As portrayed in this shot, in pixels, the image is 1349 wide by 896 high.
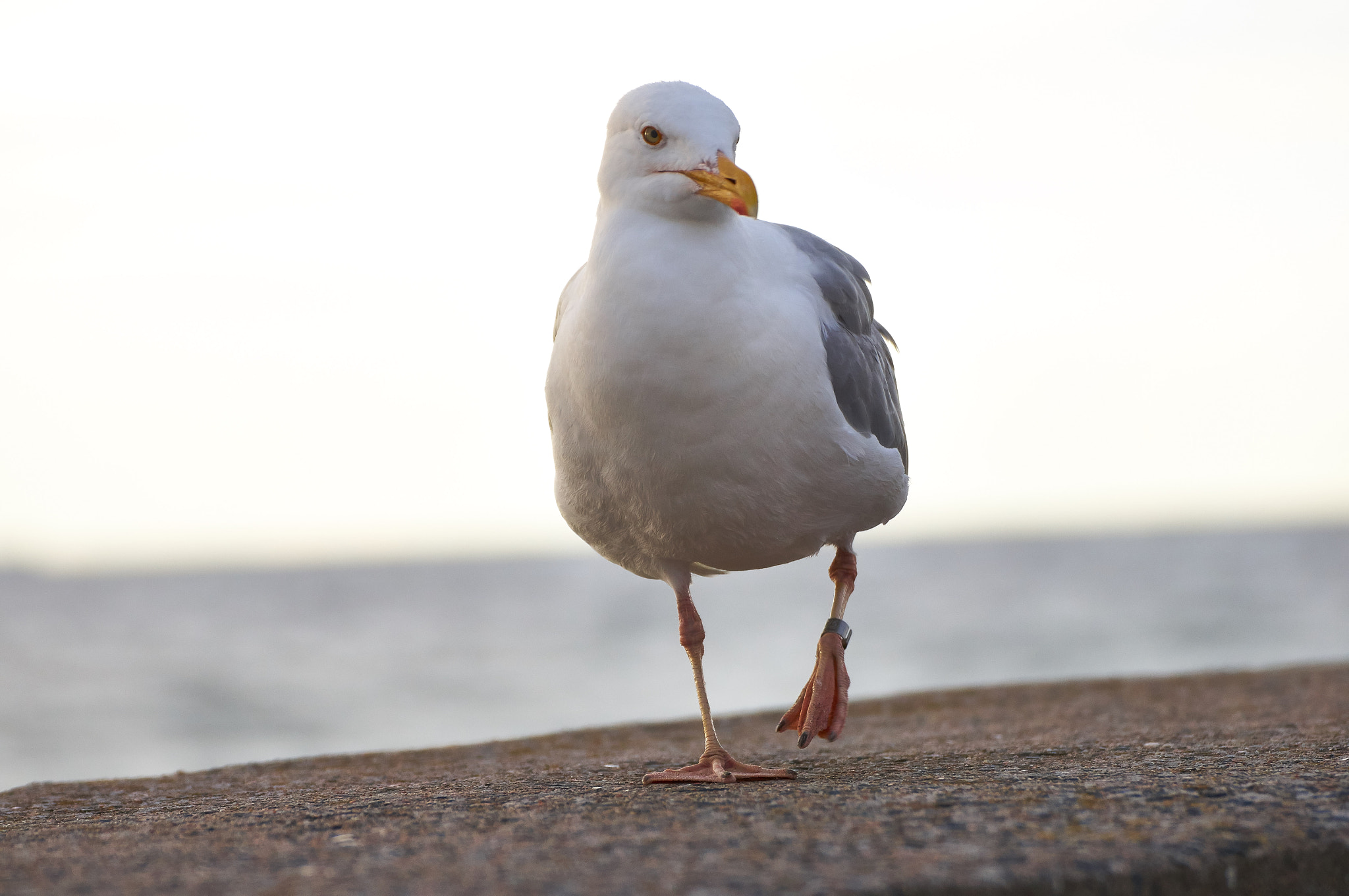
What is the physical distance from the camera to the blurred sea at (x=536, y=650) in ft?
57.3

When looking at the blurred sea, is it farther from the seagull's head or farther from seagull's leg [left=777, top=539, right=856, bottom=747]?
the seagull's head

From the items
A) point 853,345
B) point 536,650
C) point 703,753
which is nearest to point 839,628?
point 703,753

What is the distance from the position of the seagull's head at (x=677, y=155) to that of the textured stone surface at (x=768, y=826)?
70.2 inches

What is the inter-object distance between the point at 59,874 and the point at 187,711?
17.2 meters

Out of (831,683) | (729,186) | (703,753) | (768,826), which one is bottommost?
(768,826)

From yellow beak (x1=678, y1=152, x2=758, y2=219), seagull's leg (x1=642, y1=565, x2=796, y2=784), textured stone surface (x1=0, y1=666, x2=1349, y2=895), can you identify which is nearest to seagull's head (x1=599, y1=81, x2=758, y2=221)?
yellow beak (x1=678, y1=152, x2=758, y2=219)

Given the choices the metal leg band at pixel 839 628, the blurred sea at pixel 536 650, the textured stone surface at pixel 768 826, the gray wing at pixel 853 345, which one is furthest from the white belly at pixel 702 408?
the blurred sea at pixel 536 650

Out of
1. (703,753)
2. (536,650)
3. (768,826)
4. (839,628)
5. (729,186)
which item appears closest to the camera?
(768,826)

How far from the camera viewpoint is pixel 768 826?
3.21 metres

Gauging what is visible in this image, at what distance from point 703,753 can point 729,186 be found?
6.36 ft

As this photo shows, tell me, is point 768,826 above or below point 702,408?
below

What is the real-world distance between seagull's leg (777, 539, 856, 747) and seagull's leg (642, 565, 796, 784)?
21 centimetres

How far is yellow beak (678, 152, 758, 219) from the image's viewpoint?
4.00 m

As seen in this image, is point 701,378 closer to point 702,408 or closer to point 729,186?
point 702,408
